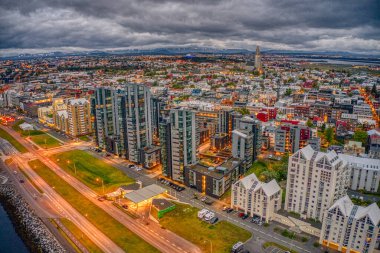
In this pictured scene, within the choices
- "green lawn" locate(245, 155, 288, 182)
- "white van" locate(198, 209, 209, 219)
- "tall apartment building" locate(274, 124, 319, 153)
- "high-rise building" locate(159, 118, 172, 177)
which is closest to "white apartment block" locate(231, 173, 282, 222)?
"white van" locate(198, 209, 209, 219)

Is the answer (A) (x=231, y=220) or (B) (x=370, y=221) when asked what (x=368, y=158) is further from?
(A) (x=231, y=220)

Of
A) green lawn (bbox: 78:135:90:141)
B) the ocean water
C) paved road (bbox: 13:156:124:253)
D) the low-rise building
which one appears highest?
the low-rise building

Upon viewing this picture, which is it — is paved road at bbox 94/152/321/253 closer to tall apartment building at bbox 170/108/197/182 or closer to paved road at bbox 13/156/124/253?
tall apartment building at bbox 170/108/197/182

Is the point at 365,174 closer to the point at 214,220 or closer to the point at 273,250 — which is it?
the point at 273,250

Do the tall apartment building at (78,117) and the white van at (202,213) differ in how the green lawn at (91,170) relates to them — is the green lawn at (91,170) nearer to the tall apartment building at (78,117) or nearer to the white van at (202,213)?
the tall apartment building at (78,117)

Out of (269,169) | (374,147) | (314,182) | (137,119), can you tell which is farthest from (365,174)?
(137,119)

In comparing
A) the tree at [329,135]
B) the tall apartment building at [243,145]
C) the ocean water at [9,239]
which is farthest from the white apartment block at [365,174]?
the ocean water at [9,239]

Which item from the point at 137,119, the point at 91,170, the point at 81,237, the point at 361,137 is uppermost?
the point at 137,119
